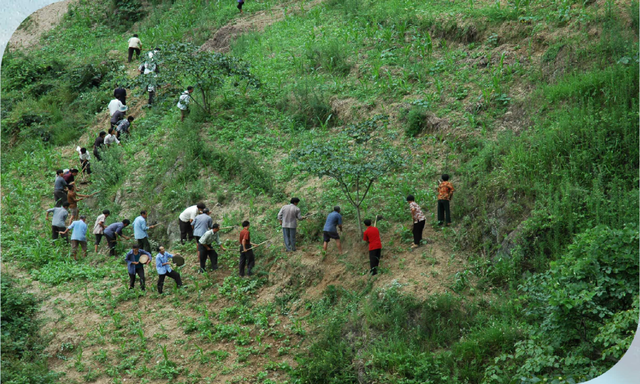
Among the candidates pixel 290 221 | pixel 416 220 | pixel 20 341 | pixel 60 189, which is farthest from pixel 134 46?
pixel 416 220

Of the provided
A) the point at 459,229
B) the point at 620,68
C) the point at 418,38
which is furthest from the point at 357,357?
the point at 418,38

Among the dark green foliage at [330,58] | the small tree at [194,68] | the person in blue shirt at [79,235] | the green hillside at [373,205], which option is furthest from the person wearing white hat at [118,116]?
the dark green foliage at [330,58]

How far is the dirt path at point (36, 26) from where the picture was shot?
85.5 ft

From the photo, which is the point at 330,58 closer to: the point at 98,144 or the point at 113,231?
the point at 98,144

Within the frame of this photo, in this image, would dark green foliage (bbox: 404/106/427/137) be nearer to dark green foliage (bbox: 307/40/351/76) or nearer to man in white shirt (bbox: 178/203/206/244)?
dark green foliage (bbox: 307/40/351/76)

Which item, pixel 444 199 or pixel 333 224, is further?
pixel 333 224

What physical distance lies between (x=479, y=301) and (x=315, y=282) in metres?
3.10

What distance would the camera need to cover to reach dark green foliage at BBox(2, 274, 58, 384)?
9.94 meters

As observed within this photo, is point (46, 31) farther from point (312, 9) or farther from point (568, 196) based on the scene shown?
point (568, 196)

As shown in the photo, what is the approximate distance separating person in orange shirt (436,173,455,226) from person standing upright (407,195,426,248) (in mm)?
575

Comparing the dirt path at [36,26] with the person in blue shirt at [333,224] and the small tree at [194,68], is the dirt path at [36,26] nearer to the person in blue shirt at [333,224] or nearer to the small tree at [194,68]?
the small tree at [194,68]

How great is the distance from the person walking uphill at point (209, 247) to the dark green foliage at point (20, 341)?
11.0ft

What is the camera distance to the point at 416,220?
35.0 feet

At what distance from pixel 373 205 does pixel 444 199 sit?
1603 millimetres
